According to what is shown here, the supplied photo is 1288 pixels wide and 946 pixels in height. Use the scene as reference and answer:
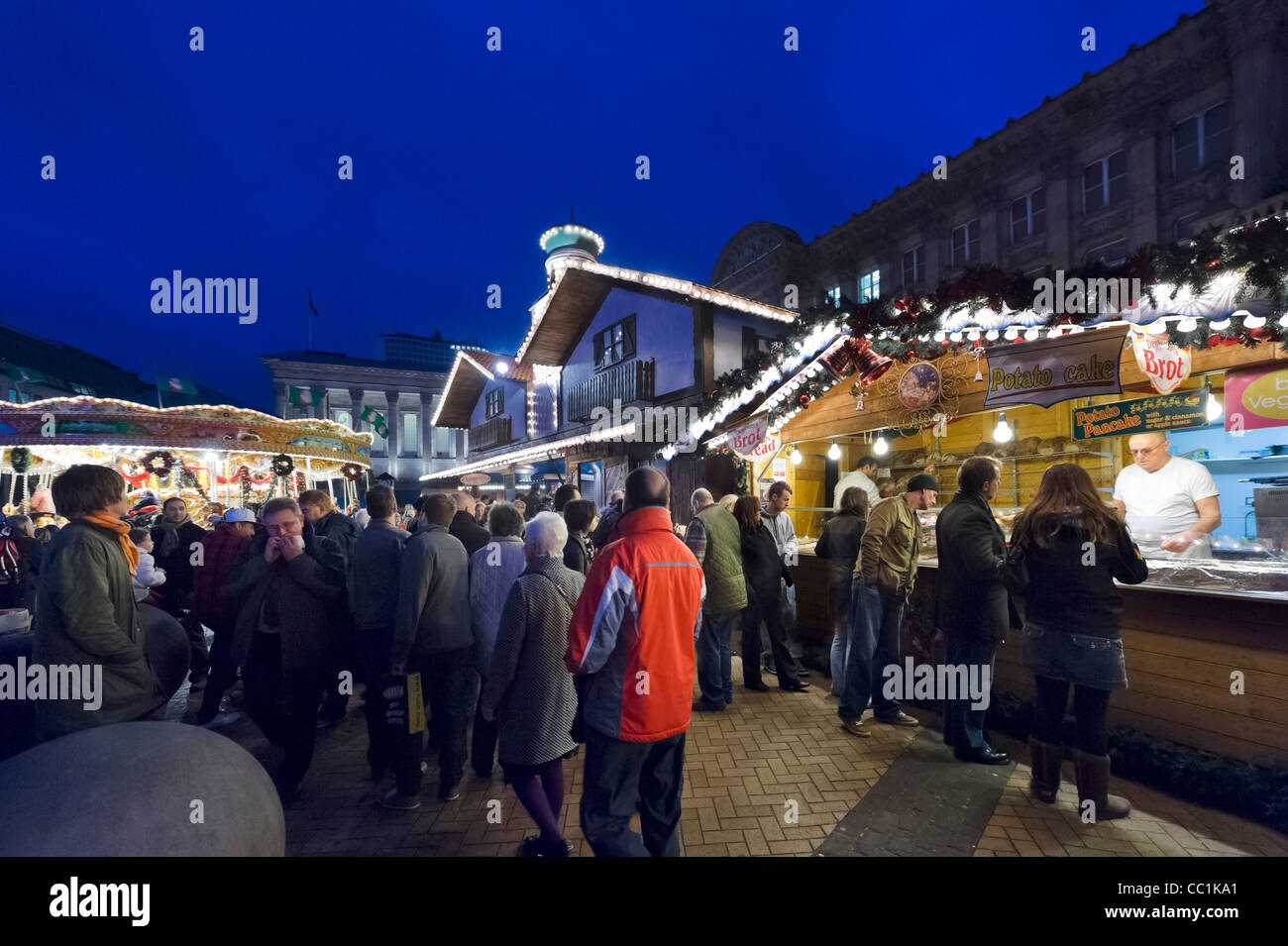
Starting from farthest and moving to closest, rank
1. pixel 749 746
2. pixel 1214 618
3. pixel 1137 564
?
pixel 749 746 → pixel 1214 618 → pixel 1137 564

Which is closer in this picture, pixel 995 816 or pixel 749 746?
pixel 995 816

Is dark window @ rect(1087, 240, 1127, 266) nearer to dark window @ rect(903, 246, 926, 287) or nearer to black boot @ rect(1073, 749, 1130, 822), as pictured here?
dark window @ rect(903, 246, 926, 287)

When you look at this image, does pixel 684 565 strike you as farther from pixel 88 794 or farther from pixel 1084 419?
pixel 1084 419

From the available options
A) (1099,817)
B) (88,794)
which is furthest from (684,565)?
(1099,817)

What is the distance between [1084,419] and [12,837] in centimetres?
964

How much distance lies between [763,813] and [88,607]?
4204mm

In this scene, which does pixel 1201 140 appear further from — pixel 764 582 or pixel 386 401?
pixel 386 401

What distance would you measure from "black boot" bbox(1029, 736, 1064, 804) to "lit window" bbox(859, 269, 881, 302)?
20.5m

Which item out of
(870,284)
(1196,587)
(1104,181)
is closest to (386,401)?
(870,284)

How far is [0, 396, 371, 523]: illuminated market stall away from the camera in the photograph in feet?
36.2

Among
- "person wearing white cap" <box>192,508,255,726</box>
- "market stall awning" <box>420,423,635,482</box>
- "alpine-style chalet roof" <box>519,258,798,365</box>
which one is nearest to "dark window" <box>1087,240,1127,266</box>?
"alpine-style chalet roof" <box>519,258,798,365</box>

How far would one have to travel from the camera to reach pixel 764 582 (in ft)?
20.3

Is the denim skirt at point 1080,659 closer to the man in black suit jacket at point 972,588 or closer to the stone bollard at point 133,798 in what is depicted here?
the man in black suit jacket at point 972,588

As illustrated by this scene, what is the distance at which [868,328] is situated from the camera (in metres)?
6.65
